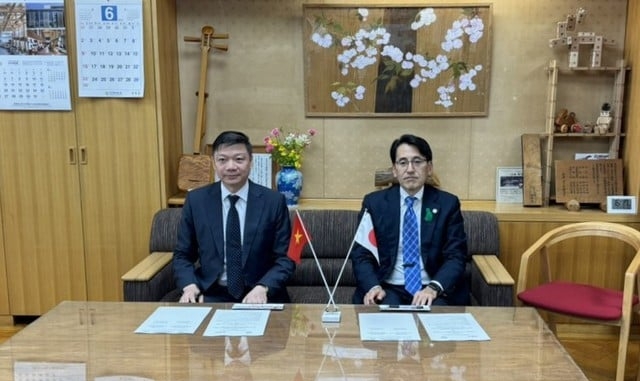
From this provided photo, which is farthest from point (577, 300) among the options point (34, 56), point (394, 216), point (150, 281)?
point (34, 56)

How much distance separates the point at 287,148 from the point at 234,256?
0.99 m

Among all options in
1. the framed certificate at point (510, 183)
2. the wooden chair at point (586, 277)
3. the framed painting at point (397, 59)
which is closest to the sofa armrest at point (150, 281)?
the framed painting at point (397, 59)

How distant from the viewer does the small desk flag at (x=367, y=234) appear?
90.6 inches

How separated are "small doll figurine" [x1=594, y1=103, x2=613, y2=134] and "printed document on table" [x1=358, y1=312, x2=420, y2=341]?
2.02 m

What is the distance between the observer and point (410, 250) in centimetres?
230

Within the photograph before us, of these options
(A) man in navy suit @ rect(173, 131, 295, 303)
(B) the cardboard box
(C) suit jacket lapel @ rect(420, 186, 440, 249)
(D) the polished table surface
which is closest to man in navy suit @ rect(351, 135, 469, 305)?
(C) suit jacket lapel @ rect(420, 186, 440, 249)

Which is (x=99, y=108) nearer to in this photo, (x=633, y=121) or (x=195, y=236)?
(x=195, y=236)

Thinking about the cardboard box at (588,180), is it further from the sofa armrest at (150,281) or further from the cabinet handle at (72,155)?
the cabinet handle at (72,155)

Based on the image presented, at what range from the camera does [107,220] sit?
312 centimetres

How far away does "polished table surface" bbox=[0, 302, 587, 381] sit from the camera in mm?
1404

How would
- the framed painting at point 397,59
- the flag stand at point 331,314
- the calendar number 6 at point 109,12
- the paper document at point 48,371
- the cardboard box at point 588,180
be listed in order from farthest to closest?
the framed painting at point 397,59
the cardboard box at point 588,180
the calendar number 6 at point 109,12
the flag stand at point 331,314
the paper document at point 48,371

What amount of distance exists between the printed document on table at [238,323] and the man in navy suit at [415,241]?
24.3 inches

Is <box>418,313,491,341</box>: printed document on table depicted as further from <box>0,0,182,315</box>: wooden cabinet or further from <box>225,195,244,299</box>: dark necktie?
<box>0,0,182,315</box>: wooden cabinet

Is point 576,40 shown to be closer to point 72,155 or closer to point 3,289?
point 72,155
